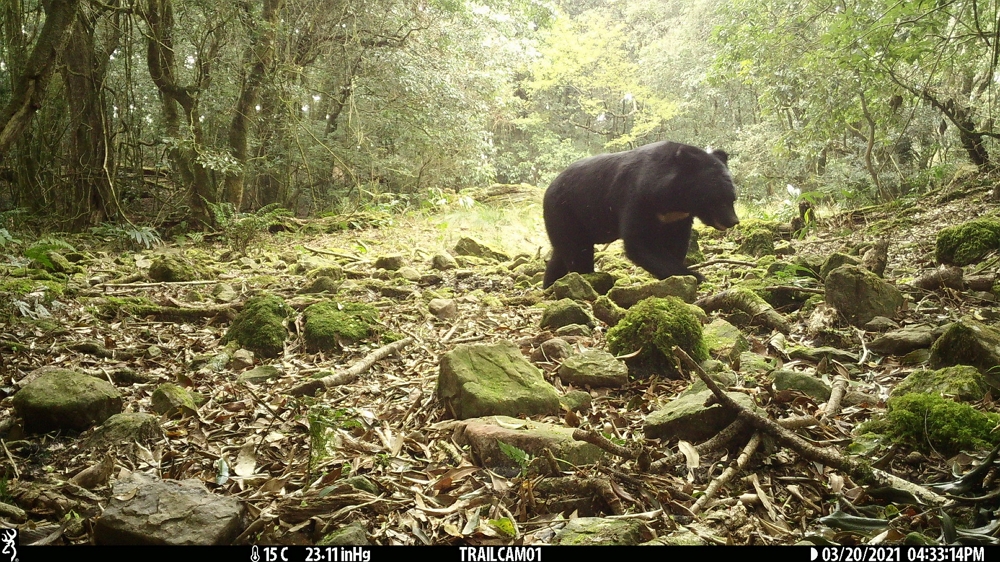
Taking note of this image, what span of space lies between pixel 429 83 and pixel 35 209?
674 centimetres

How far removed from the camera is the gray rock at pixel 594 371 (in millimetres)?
2873

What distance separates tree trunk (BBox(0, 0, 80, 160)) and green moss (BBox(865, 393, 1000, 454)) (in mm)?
4861

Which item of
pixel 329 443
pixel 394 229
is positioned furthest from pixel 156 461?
pixel 394 229

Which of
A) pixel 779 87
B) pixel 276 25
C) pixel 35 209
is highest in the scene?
pixel 276 25

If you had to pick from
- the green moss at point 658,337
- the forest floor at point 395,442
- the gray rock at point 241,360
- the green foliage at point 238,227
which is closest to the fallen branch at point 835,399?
the forest floor at point 395,442

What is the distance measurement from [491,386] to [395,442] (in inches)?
19.0

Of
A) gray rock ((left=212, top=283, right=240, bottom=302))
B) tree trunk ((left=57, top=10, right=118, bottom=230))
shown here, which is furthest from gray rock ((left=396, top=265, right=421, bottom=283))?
tree trunk ((left=57, top=10, right=118, bottom=230))

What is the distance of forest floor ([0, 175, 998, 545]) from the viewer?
5.61ft

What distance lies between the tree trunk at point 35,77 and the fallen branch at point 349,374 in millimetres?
2537

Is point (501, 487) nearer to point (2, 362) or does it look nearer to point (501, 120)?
point (2, 362)

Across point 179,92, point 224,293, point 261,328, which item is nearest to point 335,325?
point 261,328

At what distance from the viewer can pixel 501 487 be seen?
1917mm

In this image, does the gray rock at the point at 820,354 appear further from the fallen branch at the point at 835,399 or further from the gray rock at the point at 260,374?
the gray rock at the point at 260,374

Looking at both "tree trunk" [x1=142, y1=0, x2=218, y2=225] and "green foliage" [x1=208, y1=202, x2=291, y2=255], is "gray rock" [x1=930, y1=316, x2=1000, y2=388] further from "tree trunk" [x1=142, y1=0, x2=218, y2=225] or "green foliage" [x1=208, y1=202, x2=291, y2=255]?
"tree trunk" [x1=142, y1=0, x2=218, y2=225]
